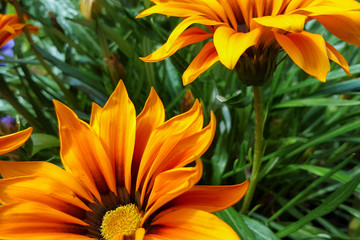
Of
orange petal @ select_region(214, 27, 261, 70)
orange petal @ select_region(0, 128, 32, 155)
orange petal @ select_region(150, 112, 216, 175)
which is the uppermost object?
orange petal @ select_region(214, 27, 261, 70)

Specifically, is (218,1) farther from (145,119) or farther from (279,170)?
(279,170)

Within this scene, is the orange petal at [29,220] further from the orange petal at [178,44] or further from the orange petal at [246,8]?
the orange petal at [246,8]

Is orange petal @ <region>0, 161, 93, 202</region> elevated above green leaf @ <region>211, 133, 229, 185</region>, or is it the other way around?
orange petal @ <region>0, 161, 93, 202</region>

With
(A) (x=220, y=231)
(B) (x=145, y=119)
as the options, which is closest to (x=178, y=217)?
(A) (x=220, y=231)

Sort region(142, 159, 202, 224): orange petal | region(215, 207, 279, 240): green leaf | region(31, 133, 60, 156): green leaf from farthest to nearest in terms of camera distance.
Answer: region(31, 133, 60, 156): green leaf < region(215, 207, 279, 240): green leaf < region(142, 159, 202, 224): orange petal

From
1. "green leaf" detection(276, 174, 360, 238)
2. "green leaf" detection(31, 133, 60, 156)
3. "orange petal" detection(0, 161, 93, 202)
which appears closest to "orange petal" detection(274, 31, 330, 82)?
"green leaf" detection(276, 174, 360, 238)

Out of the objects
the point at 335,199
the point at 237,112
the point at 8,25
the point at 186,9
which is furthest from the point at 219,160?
the point at 8,25

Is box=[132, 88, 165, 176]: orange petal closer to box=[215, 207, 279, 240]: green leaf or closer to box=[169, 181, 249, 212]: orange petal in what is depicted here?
box=[169, 181, 249, 212]: orange petal
